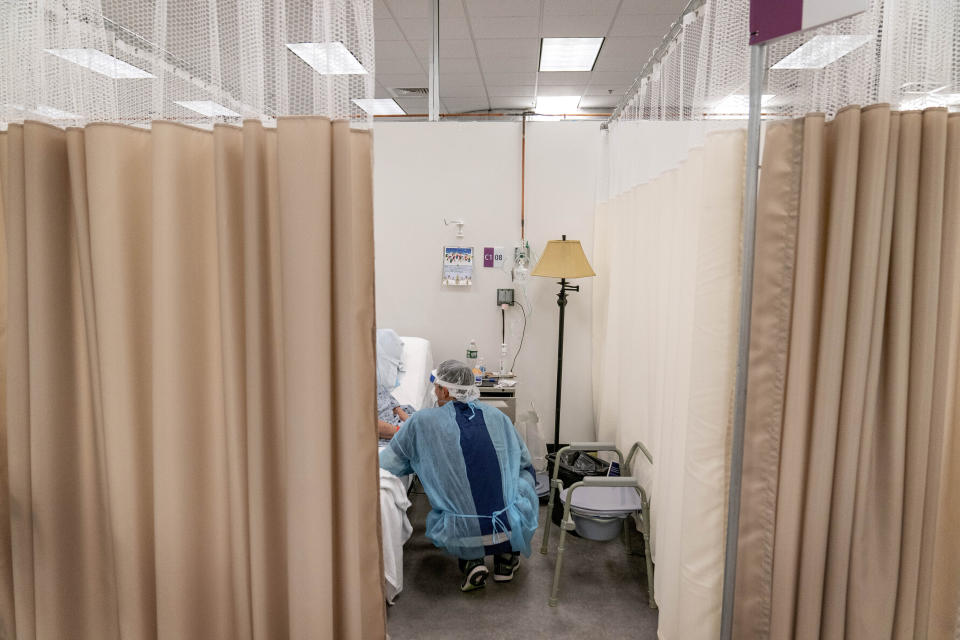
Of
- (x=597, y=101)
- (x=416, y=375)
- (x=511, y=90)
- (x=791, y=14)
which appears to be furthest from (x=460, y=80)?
(x=791, y=14)

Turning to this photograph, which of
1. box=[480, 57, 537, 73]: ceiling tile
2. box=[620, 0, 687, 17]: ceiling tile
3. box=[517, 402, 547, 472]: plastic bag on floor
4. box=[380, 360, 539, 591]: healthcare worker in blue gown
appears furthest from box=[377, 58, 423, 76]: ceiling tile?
box=[380, 360, 539, 591]: healthcare worker in blue gown

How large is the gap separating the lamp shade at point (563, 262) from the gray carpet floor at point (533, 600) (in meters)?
1.54

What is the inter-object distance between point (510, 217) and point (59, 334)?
2.84 m

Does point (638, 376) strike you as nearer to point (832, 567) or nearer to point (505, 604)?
point (505, 604)

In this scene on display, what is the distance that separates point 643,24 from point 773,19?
3536mm

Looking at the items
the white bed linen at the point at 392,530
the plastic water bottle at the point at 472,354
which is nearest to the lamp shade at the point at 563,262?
the plastic water bottle at the point at 472,354

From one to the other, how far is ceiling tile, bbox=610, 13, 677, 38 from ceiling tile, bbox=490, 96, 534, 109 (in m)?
1.95

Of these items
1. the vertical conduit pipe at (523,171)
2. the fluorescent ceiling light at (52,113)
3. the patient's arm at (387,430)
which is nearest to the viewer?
the fluorescent ceiling light at (52,113)

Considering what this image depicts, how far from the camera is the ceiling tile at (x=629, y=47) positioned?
4.39 meters

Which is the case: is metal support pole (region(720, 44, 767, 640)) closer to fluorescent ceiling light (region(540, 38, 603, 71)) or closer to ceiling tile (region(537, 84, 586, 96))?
fluorescent ceiling light (region(540, 38, 603, 71))

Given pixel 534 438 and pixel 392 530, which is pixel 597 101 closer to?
pixel 534 438

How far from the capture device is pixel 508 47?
14.9 ft

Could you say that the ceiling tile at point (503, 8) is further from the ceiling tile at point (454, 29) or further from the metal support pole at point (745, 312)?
the metal support pole at point (745, 312)

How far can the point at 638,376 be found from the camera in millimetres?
2541
